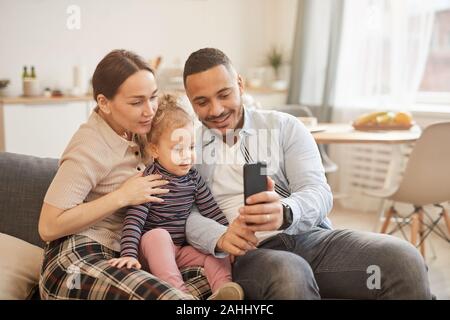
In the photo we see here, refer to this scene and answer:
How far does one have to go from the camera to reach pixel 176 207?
146 cm

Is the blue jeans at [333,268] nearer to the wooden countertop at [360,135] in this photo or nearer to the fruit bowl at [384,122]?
the wooden countertop at [360,135]

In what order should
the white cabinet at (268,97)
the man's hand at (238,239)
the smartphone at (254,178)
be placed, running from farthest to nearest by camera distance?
the white cabinet at (268,97) → the man's hand at (238,239) → the smartphone at (254,178)

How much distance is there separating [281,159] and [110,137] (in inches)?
18.8

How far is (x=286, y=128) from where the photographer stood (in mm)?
1585

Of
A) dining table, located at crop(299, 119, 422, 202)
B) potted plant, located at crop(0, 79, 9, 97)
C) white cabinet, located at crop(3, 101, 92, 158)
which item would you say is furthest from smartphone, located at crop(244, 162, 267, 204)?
potted plant, located at crop(0, 79, 9, 97)

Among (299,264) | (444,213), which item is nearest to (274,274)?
(299,264)

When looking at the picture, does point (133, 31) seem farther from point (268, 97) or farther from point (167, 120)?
point (167, 120)

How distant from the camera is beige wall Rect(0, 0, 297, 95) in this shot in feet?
11.0

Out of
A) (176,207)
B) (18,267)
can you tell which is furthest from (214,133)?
(18,267)

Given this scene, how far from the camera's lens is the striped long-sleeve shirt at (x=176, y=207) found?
1411mm

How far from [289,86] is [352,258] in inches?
115

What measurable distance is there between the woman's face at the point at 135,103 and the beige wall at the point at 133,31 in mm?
2201

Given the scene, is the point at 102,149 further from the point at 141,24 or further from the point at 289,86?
the point at 289,86

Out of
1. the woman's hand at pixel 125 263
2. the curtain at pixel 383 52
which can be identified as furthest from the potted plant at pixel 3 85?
the woman's hand at pixel 125 263
